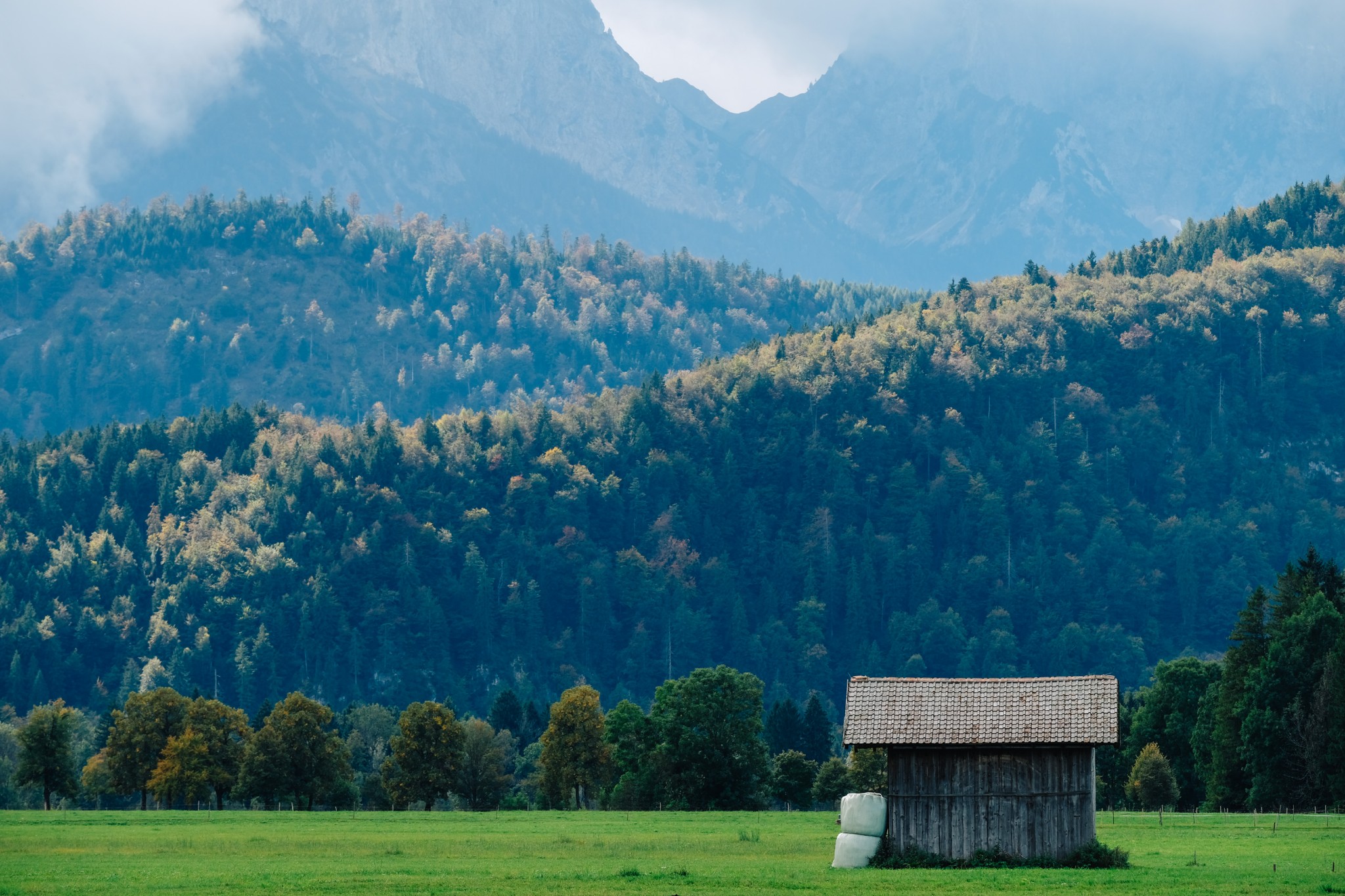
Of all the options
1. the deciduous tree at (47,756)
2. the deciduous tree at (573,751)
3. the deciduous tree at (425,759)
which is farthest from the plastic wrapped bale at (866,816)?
the deciduous tree at (47,756)

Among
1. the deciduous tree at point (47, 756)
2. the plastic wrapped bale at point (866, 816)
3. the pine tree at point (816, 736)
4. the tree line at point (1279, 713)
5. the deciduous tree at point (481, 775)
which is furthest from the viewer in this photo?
the pine tree at point (816, 736)

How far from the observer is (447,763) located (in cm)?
13062

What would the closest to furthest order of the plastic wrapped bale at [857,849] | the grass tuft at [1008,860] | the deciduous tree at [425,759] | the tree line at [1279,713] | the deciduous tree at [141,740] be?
the grass tuft at [1008,860] → the plastic wrapped bale at [857,849] → the tree line at [1279,713] → the deciduous tree at [425,759] → the deciduous tree at [141,740]

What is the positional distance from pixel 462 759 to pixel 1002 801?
80.4 m

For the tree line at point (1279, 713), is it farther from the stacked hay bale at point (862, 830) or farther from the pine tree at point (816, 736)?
the pine tree at point (816, 736)

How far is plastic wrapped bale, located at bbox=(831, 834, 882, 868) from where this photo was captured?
2334 inches

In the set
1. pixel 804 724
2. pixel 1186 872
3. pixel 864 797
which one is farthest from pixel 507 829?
pixel 804 724

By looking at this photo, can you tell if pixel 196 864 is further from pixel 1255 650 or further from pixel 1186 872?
pixel 1255 650

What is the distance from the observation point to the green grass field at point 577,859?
176 ft

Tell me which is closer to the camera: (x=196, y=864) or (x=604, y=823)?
(x=196, y=864)

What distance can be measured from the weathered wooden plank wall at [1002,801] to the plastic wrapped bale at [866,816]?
0.84 meters

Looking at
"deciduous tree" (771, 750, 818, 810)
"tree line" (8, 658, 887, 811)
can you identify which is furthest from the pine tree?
"tree line" (8, 658, 887, 811)

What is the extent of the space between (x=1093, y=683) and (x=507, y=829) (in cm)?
3738

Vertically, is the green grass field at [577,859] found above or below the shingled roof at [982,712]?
below
